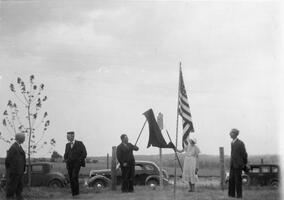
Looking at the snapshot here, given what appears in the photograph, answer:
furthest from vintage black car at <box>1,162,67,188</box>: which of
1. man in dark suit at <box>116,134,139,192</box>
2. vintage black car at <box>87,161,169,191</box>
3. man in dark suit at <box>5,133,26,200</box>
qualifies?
man in dark suit at <box>5,133,26,200</box>

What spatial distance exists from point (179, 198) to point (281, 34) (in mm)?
4396

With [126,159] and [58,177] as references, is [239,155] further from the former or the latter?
[58,177]

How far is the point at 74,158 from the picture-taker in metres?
13.4

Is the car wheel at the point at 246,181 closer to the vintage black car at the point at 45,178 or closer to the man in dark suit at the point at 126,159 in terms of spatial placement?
the vintage black car at the point at 45,178

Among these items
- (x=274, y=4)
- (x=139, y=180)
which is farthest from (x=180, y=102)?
(x=139, y=180)

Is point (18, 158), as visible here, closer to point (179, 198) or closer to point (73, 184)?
point (73, 184)

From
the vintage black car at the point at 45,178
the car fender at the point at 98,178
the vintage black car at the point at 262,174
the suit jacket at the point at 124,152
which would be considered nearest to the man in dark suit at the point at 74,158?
the suit jacket at the point at 124,152

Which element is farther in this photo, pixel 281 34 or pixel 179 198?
pixel 179 198

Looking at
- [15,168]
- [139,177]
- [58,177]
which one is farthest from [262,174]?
[15,168]

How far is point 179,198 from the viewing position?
1238 centimetres

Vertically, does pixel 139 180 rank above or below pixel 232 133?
below

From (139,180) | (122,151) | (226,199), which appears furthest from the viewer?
(139,180)

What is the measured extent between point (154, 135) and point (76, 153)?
6.77ft

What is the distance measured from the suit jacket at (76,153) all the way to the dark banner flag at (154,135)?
1.68m
